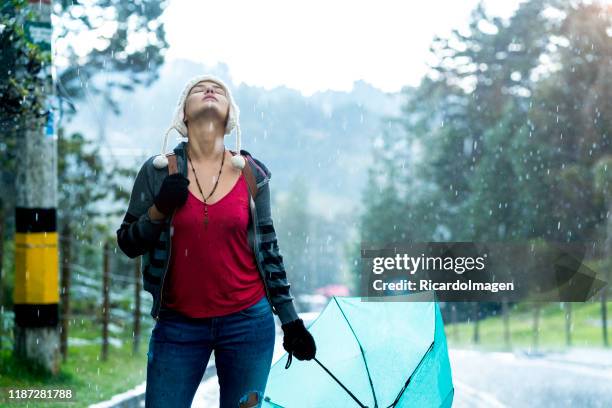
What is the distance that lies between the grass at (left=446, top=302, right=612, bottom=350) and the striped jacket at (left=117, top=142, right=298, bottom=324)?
3040 cm

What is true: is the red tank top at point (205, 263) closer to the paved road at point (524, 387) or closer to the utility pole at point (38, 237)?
the utility pole at point (38, 237)

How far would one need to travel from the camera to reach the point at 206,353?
381cm

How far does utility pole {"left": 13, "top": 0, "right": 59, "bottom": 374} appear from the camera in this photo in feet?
31.6

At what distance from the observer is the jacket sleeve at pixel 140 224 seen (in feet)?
12.1

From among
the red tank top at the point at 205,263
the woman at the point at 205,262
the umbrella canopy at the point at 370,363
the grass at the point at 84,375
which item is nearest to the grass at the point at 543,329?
the grass at the point at 84,375

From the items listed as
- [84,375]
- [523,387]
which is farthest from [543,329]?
[84,375]

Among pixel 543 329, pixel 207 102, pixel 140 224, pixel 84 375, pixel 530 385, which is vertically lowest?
pixel 543 329

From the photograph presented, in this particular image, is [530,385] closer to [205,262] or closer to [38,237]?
[38,237]

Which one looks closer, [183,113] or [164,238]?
[164,238]

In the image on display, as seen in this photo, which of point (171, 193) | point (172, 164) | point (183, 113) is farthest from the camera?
point (183, 113)

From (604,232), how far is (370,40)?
5614 inches

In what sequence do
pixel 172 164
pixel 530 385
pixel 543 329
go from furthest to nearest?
pixel 543 329 → pixel 530 385 → pixel 172 164

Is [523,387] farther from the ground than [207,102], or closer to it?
closer to it

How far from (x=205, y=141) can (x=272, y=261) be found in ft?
1.63
